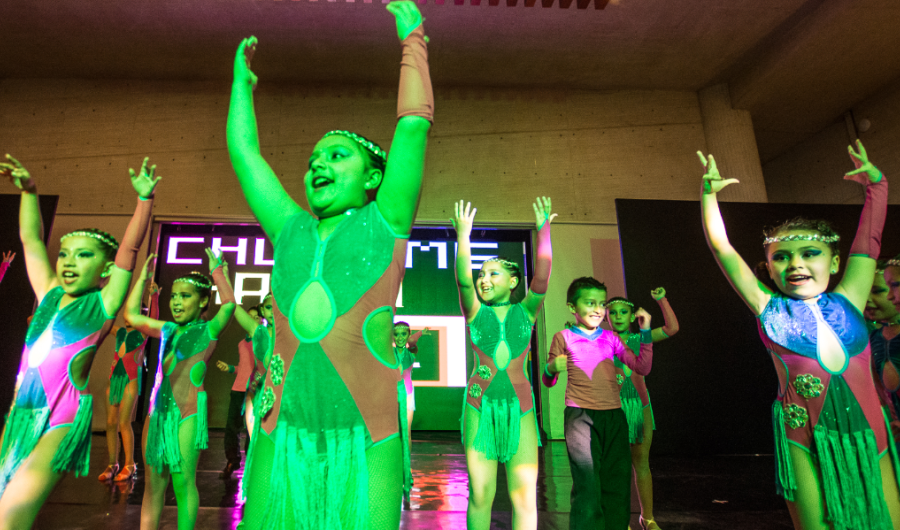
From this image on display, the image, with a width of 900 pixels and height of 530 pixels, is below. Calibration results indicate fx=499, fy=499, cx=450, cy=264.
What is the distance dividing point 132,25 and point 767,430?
Result: 9923 millimetres

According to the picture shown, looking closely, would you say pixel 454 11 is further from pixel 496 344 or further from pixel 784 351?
pixel 784 351

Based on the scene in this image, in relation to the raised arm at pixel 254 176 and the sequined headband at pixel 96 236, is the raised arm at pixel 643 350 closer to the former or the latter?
the raised arm at pixel 254 176

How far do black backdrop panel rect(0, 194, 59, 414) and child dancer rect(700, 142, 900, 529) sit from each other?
25.2ft

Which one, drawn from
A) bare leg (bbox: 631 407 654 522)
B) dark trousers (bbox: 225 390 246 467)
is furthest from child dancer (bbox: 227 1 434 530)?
Result: dark trousers (bbox: 225 390 246 467)

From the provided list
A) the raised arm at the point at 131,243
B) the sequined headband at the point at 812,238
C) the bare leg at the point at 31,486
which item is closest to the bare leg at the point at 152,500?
the bare leg at the point at 31,486

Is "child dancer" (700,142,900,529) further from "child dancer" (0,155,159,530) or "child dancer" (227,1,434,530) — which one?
"child dancer" (0,155,159,530)

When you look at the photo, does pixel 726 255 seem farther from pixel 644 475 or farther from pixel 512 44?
pixel 512 44

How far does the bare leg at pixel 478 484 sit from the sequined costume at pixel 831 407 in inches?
50.5

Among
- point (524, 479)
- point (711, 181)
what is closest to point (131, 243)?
point (524, 479)

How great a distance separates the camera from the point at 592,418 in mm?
3043

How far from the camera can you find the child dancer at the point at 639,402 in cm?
330

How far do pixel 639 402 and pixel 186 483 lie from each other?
3078 mm

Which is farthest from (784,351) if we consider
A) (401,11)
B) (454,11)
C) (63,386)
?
(454,11)

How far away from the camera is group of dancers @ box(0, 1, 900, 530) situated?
1033 mm
